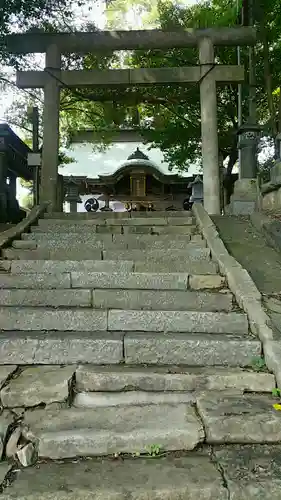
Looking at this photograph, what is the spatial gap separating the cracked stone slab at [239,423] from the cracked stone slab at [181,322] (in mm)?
902

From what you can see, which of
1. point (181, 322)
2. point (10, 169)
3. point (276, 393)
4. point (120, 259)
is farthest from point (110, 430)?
point (10, 169)

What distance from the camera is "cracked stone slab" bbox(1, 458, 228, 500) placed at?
6.04 feet

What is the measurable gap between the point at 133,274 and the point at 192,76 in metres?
5.46

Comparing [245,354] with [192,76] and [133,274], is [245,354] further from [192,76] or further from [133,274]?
[192,76]

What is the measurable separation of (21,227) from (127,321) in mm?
2754

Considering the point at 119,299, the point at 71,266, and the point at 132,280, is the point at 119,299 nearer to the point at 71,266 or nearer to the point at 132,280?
the point at 132,280

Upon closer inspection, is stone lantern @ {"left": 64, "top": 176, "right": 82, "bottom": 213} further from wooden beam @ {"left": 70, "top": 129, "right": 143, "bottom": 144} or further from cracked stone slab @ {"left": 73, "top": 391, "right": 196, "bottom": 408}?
cracked stone slab @ {"left": 73, "top": 391, "right": 196, "bottom": 408}

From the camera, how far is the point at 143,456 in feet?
7.12

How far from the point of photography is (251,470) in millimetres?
1997

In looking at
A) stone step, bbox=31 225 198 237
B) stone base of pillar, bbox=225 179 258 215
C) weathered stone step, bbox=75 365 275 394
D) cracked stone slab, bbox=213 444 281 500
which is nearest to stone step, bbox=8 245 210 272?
stone step, bbox=31 225 198 237

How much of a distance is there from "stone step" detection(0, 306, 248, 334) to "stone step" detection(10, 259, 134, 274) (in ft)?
2.89

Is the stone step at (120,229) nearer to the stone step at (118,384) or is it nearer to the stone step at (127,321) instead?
the stone step at (127,321)

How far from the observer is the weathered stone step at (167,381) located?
270cm

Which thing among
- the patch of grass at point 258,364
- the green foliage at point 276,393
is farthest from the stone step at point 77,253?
the green foliage at point 276,393
